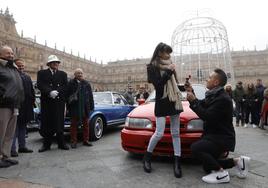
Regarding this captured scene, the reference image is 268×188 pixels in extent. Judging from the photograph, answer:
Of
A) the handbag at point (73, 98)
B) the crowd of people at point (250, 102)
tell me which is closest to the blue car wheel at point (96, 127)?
the handbag at point (73, 98)

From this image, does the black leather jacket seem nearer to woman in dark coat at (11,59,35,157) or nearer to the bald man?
the bald man

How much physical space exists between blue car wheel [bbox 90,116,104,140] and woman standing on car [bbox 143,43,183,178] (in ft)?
10.4

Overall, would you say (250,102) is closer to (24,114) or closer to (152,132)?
(152,132)

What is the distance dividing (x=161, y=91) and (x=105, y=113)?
3.84m

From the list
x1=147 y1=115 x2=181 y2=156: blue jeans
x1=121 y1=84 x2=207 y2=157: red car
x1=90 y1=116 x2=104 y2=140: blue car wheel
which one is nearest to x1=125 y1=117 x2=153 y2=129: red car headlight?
x1=121 y1=84 x2=207 y2=157: red car

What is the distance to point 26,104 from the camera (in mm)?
5469

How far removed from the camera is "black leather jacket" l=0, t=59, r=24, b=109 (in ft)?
13.9

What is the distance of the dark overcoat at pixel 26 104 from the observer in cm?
541

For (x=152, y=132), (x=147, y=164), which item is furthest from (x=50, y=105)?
(x=147, y=164)

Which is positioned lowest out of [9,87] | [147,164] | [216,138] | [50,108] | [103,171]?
[103,171]

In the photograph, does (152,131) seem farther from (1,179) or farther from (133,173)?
(1,179)

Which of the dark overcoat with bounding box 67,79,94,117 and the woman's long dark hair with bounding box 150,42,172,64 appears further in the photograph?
the dark overcoat with bounding box 67,79,94,117

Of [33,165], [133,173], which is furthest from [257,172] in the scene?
[33,165]

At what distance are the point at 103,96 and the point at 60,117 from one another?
290 centimetres
